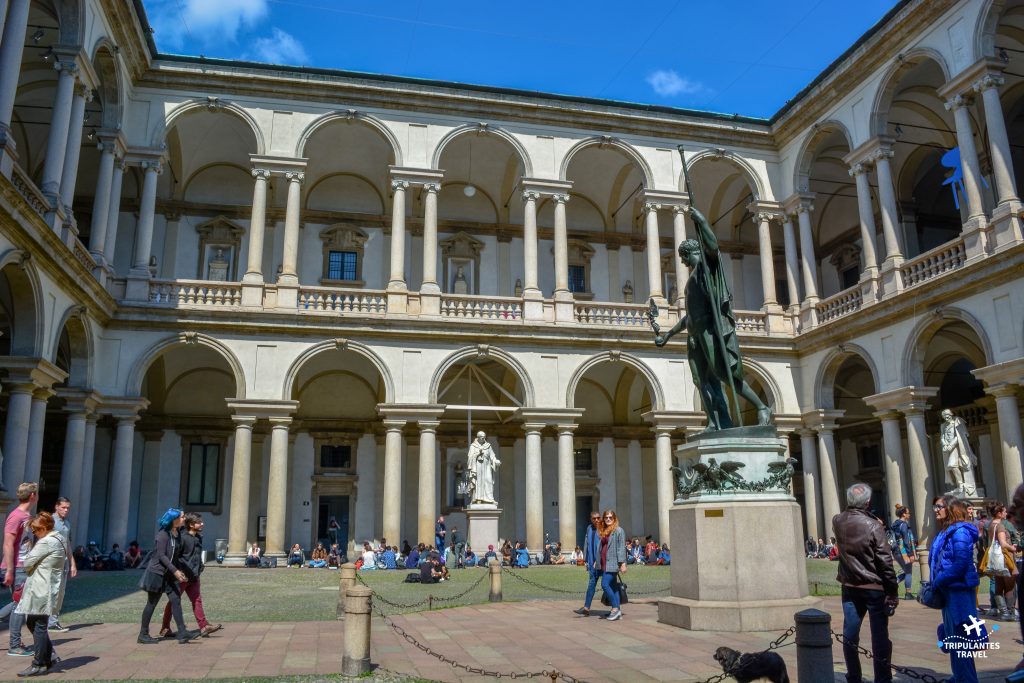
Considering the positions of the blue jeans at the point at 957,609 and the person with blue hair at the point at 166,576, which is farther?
the person with blue hair at the point at 166,576

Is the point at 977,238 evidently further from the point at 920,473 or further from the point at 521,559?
the point at 521,559

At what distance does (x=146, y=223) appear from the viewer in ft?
71.3

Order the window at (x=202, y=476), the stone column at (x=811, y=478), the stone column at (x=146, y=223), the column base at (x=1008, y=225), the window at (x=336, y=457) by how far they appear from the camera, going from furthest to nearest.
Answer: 1. the window at (x=336, y=457)
2. the window at (x=202, y=476)
3. the stone column at (x=811, y=478)
4. the stone column at (x=146, y=223)
5. the column base at (x=1008, y=225)

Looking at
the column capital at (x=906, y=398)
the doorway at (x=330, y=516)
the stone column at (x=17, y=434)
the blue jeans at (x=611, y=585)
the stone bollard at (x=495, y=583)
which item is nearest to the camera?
the blue jeans at (x=611, y=585)

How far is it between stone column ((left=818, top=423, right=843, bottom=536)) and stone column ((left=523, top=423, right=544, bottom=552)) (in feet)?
28.3

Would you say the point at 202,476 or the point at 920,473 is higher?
the point at 202,476

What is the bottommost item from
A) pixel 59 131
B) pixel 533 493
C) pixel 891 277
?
pixel 533 493

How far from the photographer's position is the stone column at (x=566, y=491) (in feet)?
73.1

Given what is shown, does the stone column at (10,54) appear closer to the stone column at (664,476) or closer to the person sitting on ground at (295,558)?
the person sitting on ground at (295,558)

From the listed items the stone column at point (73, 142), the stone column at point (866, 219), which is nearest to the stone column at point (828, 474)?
the stone column at point (866, 219)

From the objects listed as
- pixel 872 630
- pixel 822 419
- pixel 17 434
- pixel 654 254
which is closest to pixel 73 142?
pixel 17 434

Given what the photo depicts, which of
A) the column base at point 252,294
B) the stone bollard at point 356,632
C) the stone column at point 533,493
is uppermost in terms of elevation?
the column base at point 252,294

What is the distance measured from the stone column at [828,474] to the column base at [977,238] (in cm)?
717

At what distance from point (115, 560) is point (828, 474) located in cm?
1965
